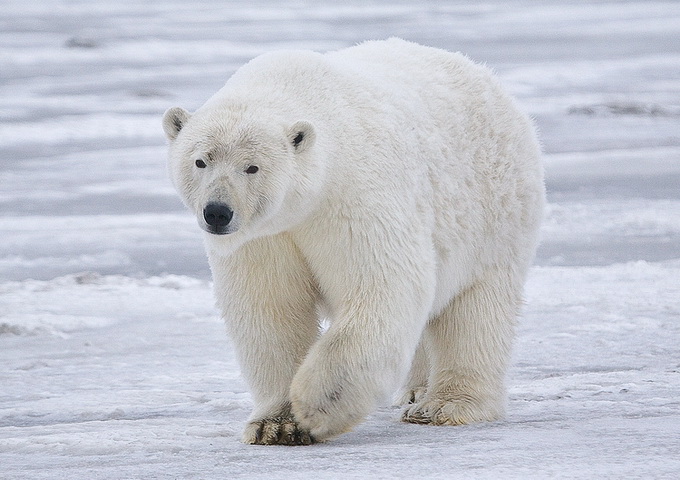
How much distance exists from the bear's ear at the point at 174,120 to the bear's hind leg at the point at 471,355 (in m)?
1.33

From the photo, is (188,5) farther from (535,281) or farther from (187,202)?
(187,202)

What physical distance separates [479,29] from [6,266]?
17.9m

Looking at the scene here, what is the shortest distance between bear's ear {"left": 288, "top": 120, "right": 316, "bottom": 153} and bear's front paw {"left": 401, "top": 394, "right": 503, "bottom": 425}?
1197 millimetres

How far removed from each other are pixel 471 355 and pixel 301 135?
4.13ft

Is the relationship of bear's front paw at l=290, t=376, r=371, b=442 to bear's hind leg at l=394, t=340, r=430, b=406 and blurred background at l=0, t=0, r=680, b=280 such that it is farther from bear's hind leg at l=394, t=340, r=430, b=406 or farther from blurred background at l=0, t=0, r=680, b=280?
blurred background at l=0, t=0, r=680, b=280

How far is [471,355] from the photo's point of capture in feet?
14.8

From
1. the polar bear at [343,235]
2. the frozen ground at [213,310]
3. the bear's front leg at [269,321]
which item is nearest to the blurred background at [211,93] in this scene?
the frozen ground at [213,310]

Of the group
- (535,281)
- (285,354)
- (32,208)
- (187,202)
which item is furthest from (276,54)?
(32,208)

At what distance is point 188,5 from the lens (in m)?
35.1

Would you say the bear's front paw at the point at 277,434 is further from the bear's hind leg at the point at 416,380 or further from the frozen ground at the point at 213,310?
the bear's hind leg at the point at 416,380

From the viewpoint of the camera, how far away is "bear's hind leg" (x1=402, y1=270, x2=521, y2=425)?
4363 mm

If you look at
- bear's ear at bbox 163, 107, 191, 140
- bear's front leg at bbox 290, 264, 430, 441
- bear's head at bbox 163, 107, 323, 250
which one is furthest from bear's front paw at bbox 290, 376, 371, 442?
bear's ear at bbox 163, 107, 191, 140

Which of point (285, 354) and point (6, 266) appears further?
point (6, 266)

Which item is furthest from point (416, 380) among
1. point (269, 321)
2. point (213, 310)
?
point (213, 310)
